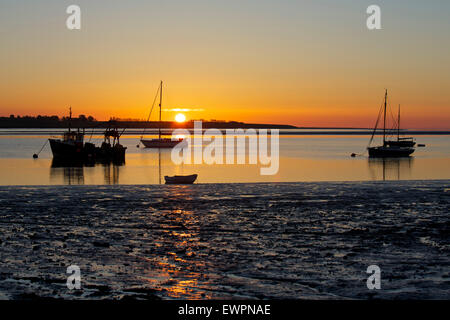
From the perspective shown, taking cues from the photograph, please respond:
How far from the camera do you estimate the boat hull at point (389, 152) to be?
81.5 m

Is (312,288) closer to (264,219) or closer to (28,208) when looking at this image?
(264,219)

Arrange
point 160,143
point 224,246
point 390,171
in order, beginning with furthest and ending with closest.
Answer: point 160,143 < point 390,171 < point 224,246

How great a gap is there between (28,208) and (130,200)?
3.86 m

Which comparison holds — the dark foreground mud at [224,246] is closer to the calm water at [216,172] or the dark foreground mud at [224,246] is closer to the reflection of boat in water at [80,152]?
the calm water at [216,172]

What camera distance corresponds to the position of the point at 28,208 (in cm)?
1855

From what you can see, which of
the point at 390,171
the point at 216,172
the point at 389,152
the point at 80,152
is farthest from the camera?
the point at 389,152

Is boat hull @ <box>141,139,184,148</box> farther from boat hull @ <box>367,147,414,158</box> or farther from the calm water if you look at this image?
boat hull @ <box>367,147,414,158</box>

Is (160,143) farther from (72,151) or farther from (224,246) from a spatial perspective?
(224,246)

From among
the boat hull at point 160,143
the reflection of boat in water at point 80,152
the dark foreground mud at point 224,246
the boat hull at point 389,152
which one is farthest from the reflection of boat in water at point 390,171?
the boat hull at point 160,143

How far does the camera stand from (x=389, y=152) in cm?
8262

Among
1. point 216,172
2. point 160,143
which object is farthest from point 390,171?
point 160,143

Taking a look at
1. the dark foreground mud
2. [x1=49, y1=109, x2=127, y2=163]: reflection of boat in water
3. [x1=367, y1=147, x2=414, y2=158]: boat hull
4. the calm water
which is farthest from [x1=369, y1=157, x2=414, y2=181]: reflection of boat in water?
[x1=49, y1=109, x2=127, y2=163]: reflection of boat in water

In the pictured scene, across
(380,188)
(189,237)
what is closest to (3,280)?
(189,237)
